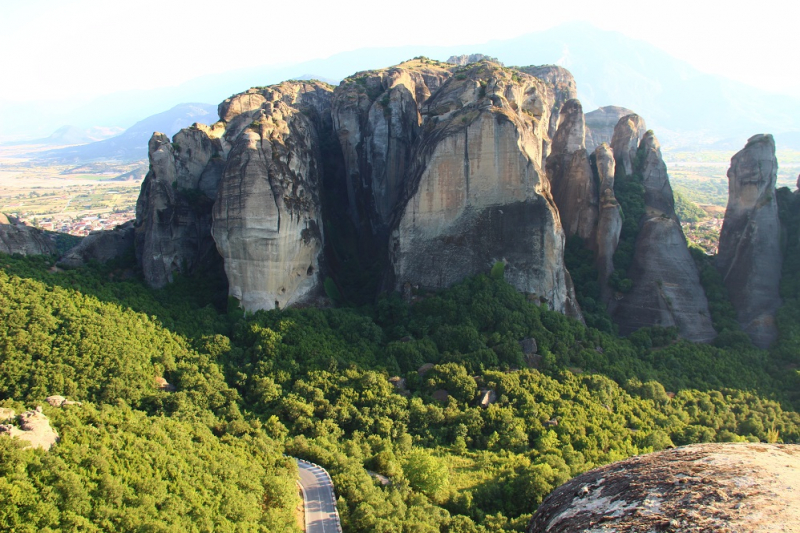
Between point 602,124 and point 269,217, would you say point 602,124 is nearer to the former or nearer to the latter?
point 602,124

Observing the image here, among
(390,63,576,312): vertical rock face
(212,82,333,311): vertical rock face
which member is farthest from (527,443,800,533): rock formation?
(212,82,333,311): vertical rock face

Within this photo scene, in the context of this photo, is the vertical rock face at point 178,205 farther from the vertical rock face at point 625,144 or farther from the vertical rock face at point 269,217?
the vertical rock face at point 625,144

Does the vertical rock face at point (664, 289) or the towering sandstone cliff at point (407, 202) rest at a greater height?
the towering sandstone cliff at point (407, 202)

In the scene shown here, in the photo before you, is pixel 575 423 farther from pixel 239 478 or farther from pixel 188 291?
pixel 188 291

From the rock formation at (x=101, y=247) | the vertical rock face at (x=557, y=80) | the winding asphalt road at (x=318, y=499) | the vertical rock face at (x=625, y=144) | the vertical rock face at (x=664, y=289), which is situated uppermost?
the vertical rock face at (x=557, y=80)

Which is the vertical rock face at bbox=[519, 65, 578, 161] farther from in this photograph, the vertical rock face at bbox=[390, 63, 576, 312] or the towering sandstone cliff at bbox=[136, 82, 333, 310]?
the towering sandstone cliff at bbox=[136, 82, 333, 310]

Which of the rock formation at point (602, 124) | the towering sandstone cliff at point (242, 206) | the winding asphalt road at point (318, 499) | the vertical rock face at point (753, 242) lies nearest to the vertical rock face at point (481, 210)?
the towering sandstone cliff at point (242, 206)

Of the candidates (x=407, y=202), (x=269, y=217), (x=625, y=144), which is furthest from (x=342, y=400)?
(x=625, y=144)
